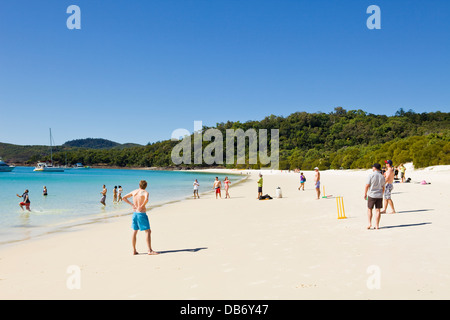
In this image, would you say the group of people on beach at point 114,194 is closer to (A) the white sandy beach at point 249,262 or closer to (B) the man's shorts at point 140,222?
(A) the white sandy beach at point 249,262

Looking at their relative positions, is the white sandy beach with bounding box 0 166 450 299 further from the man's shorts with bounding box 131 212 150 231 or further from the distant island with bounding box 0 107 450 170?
the distant island with bounding box 0 107 450 170

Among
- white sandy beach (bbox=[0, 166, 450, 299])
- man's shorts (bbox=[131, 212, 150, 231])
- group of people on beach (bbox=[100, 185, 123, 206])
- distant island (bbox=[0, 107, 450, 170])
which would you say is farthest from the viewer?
distant island (bbox=[0, 107, 450, 170])

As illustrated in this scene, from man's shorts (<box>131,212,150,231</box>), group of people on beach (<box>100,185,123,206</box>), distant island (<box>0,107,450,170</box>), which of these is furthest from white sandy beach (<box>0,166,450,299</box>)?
distant island (<box>0,107,450,170</box>)

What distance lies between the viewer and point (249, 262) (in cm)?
640

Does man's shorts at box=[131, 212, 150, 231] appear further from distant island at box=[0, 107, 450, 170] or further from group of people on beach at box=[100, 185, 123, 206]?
distant island at box=[0, 107, 450, 170]

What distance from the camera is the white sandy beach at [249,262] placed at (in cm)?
492

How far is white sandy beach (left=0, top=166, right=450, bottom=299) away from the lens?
4.92 metres

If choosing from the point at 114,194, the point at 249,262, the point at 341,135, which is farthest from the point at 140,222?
the point at 341,135

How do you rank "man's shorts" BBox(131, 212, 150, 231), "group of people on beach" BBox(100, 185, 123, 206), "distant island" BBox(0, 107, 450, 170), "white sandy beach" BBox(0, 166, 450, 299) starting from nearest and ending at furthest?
"white sandy beach" BBox(0, 166, 450, 299), "man's shorts" BBox(131, 212, 150, 231), "group of people on beach" BBox(100, 185, 123, 206), "distant island" BBox(0, 107, 450, 170)

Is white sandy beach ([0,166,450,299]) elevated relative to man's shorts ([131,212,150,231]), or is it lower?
lower

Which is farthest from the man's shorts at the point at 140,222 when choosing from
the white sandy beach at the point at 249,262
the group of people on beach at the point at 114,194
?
the group of people on beach at the point at 114,194

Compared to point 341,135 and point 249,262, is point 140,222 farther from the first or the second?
point 341,135

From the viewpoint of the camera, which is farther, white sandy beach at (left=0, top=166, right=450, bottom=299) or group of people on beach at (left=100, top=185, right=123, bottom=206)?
group of people on beach at (left=100, top=185, right=123, bottom=206)

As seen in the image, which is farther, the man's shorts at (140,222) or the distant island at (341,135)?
the distant island at (341,135)
